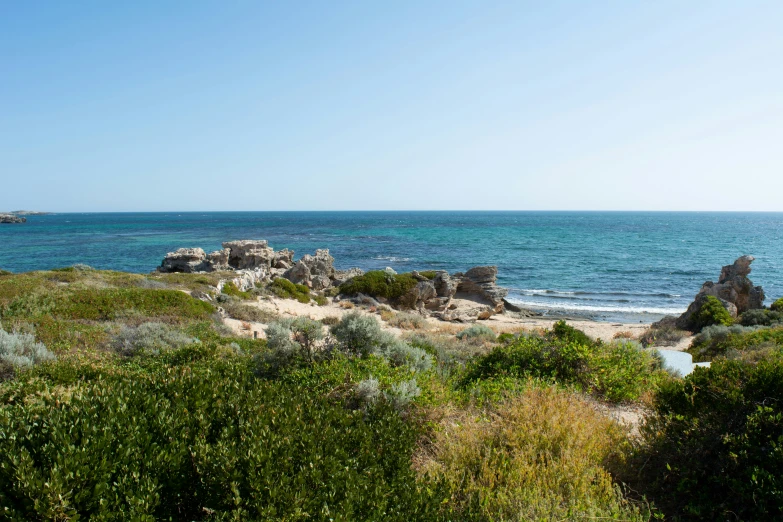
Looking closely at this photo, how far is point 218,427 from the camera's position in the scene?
3994 mm

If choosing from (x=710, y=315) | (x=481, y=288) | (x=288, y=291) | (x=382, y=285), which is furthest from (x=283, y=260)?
(x=710, y=315)

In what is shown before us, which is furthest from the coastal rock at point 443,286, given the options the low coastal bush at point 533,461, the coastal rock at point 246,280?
the low coastal bush at point 533,461

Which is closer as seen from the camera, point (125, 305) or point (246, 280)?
point (125, 305)

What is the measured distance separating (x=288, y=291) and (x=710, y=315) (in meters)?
20.5

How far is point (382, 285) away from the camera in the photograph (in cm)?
2616

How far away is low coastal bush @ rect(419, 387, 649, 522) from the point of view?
3754 millimetres

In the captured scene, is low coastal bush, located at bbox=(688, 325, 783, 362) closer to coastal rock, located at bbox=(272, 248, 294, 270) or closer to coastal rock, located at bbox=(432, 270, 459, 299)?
coastal rock, located at bbox=(432, 270, 459, 299)

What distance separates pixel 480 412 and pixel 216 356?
484cm

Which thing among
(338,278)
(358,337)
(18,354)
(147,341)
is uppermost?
(358,337)

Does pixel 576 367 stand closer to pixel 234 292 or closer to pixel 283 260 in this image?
pixel 234 292

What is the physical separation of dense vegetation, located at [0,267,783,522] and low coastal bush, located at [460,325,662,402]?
5 centimetres

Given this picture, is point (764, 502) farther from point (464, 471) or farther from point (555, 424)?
point (464, 471)

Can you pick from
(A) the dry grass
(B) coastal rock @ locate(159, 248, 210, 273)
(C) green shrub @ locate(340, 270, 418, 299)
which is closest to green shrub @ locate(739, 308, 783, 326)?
(A) the dry grass

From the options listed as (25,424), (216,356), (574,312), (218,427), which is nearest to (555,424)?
(218,427)
